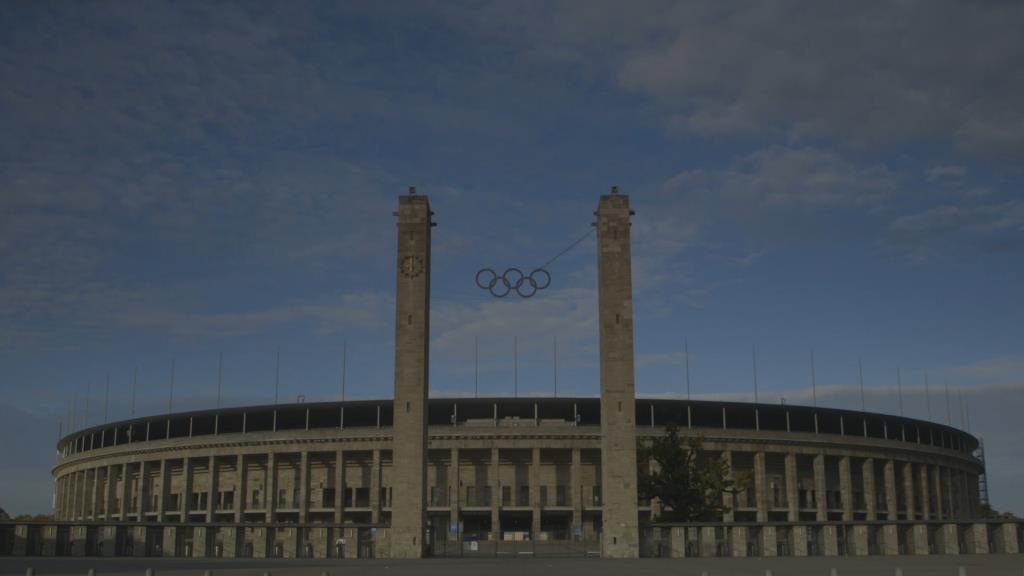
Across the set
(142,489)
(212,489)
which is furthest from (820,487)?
(142,489)

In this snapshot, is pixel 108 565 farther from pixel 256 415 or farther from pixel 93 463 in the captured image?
pixel 93 463

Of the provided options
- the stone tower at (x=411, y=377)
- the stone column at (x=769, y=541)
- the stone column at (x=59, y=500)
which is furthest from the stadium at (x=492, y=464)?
the stone column at (x=769, y=541)

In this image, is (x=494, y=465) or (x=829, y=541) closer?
(x=829, y=541)

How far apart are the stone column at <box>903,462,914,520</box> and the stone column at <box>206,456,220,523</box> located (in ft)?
233

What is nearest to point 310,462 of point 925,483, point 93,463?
point 93,463

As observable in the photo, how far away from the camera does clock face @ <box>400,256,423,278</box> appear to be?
58344 mm

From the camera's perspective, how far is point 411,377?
5703 centimetres

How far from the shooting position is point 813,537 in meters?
56.8

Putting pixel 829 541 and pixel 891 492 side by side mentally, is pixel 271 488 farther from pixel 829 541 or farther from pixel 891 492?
pixel 891 492

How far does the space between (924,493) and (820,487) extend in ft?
51.2

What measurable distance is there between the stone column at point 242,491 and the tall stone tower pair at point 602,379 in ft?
151

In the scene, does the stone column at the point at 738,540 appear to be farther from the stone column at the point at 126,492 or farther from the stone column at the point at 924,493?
the stone column at the point at 126,492

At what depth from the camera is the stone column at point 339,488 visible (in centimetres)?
9319

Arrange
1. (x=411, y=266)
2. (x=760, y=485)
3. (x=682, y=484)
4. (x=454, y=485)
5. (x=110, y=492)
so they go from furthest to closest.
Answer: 1. (x=110, y=492)
2. (x=760, y=485)
3. (x=454, y=485)
4. (x=682, y=484)
5. (x=411, y=266)
